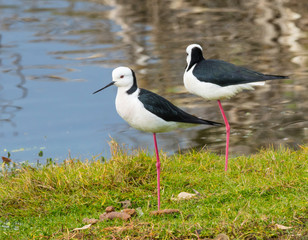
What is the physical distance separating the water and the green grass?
121 cm

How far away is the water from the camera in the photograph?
382 inches

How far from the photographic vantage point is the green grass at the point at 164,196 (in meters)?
5.64

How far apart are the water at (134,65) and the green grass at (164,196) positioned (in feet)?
3.98

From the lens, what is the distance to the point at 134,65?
14094 mm

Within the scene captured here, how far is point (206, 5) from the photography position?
70.8ft

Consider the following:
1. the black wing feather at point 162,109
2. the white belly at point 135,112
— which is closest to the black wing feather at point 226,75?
the black wing feather at point 162,109

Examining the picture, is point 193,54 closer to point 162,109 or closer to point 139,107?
point 162,109

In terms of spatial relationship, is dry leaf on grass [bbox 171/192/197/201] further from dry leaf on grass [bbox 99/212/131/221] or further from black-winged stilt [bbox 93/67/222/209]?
dry leaf on grass [bbox 99/212/131/221]

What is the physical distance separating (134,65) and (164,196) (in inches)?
301

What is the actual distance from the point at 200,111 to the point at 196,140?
1304mm

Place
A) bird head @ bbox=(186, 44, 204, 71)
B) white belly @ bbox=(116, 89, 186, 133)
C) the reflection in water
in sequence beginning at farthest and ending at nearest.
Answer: the reflection in water → bird head @ bbox=(186, 44, 204, 71) → white belly @ bbox=(116, 89, 186, 133)

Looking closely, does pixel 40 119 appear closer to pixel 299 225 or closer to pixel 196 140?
pixel 196 140

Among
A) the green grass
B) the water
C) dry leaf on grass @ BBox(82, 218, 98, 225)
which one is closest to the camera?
the green grass

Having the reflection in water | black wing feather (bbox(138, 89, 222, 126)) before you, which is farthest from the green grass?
the reflection in water
